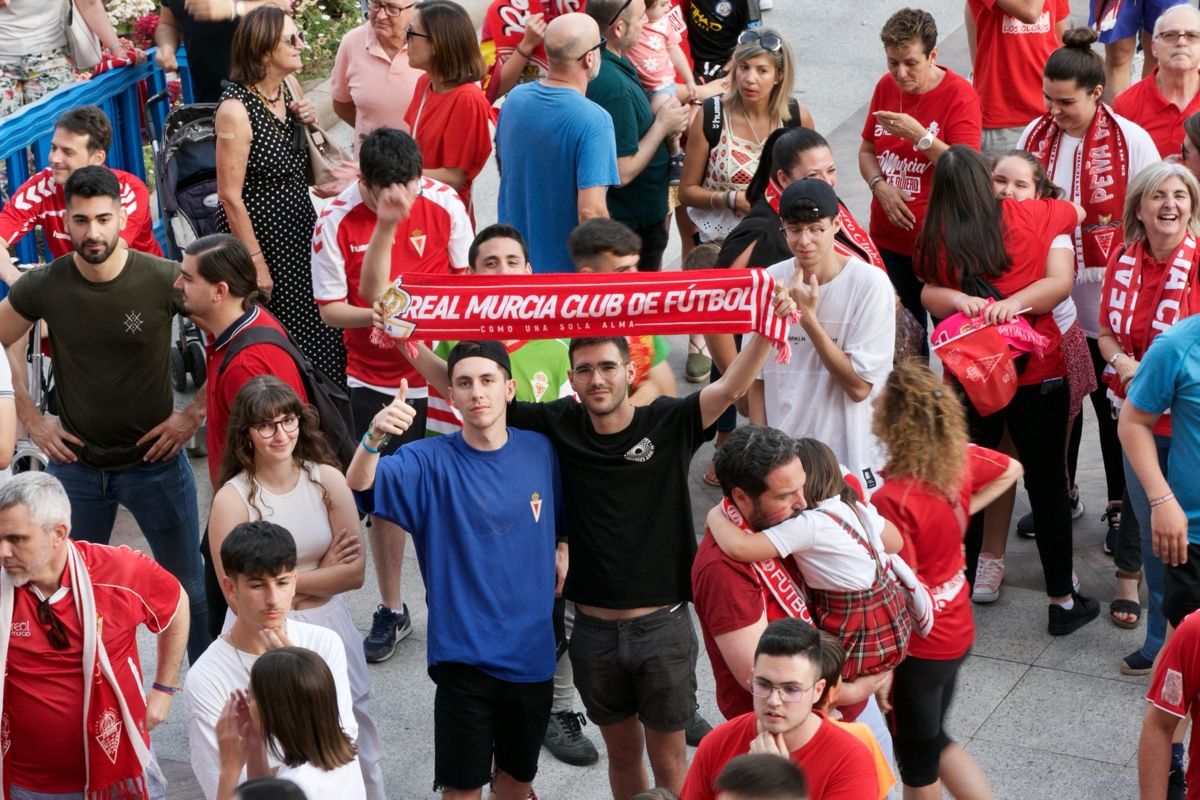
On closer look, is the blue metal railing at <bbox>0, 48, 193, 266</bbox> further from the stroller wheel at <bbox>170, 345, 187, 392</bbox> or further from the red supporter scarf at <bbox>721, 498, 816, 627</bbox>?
the red supporter scarf at <bbox>721, 498, 816, 627</bbox>

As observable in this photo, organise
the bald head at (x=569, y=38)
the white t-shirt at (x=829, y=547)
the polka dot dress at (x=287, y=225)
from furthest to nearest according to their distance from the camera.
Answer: the polka dot dress at (x=287, y=225) → the bald head at (x=569, y=38) → the white t-shirt at (x=829, y=547)

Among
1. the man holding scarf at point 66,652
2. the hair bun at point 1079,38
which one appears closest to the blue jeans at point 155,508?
the man holding scarf at point 66,652

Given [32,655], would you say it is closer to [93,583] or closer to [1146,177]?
[93,583]

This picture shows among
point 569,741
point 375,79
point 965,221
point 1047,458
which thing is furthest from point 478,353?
point 375,79

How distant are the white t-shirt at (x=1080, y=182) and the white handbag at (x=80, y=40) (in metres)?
5.69

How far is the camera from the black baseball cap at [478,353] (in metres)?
5.22

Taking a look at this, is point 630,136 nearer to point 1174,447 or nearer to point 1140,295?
point 1140,295

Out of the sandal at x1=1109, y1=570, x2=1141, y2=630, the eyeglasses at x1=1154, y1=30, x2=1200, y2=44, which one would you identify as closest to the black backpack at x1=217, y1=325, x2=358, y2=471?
the sandal at x1=1109, y1=570, x2=1141, y2=630

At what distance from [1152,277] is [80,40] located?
646 cm

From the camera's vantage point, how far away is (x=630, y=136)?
8297mm

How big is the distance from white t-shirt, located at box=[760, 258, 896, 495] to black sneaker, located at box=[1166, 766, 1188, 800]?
1495mm

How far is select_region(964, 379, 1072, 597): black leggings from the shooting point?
273 inches

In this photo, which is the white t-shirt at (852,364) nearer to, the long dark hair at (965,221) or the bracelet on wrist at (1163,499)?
the long dark hair at (965,221)

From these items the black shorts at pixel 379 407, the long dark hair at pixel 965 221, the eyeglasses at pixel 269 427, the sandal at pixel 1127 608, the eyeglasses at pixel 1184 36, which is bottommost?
the sandal at pixel 1127 608
